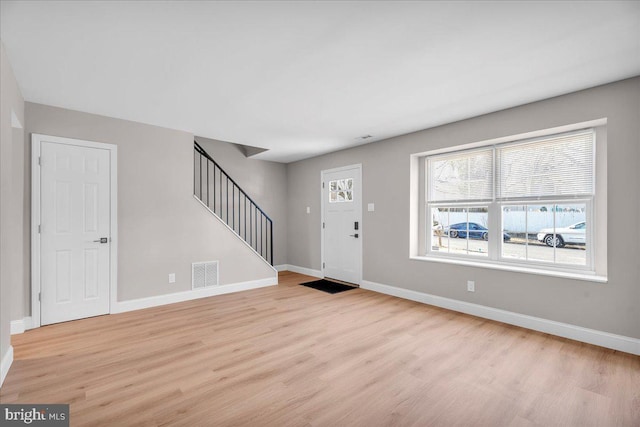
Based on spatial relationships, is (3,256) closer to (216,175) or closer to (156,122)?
(156,122)

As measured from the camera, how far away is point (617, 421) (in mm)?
1843

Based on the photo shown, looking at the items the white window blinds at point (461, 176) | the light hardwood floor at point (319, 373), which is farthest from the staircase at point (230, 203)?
the white window blinds at point (461, 176)

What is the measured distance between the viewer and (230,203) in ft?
19.9

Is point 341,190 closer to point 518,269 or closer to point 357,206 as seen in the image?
point 357,206

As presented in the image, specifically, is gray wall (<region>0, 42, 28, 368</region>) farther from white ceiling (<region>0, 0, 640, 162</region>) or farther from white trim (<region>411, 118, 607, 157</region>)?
white trim (<region>411, 118, 607, 157</region>)

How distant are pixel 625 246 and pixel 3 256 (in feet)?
17.0

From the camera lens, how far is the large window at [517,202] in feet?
10.4

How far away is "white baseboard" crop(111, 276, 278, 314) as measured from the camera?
13.0ft

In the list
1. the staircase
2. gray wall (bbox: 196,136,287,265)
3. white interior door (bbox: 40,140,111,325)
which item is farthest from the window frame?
white interior door (bbox: 40,140,111,325)

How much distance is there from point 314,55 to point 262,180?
4413 mm

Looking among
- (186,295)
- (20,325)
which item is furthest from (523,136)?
(20,325)

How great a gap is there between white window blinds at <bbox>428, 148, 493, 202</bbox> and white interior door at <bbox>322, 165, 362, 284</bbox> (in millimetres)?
1296

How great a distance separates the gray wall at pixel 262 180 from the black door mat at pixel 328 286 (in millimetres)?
1523

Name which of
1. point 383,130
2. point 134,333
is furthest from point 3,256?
point 383,130
